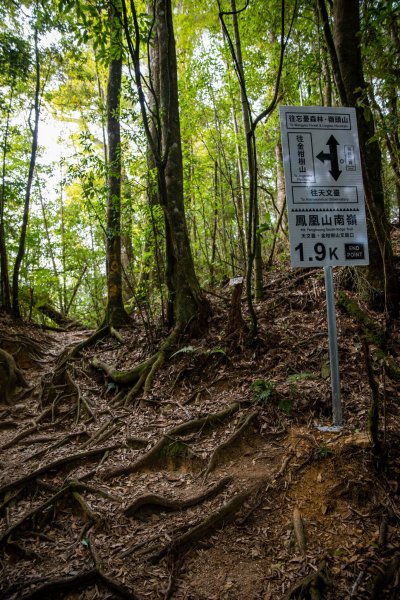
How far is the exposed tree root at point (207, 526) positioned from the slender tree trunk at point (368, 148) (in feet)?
11.1

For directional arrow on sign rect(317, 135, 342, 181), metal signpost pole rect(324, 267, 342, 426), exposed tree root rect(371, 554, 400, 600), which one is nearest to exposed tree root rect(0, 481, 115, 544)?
exposed tree root rect(371, 554, 400, 600)

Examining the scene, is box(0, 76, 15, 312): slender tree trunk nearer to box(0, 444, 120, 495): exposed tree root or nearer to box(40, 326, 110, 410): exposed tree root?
box(40, 326, 110, 410): exposed tree root

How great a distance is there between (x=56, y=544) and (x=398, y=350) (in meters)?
4.53

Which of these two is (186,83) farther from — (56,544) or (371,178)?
(56,544)

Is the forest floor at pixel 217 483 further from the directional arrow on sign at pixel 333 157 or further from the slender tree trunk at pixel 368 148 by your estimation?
the directional arrow on sign at pixel 333 157

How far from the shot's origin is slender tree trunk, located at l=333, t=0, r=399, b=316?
5172 mm

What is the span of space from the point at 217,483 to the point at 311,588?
1.26m

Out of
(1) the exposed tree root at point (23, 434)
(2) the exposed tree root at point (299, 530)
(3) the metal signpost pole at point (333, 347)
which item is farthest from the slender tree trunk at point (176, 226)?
(2) the exposed tree root at point (299, 530)

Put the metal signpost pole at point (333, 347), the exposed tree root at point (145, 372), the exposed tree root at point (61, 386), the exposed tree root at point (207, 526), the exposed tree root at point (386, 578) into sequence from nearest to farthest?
the exposed tree root at point (386, 578), the exposed tree root at point (207, 526), the metal signpost pole at point (333, 347), the exposed tree root at point (145, 372), the exposed tree root at point (61, 386)

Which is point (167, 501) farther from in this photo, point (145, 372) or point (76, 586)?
point (145, 372)

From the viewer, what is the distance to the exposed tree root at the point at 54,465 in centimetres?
406

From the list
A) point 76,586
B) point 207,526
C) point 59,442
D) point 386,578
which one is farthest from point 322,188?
point 59,442

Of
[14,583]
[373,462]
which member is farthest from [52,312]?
[373,462]

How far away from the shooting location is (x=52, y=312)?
1406cm
